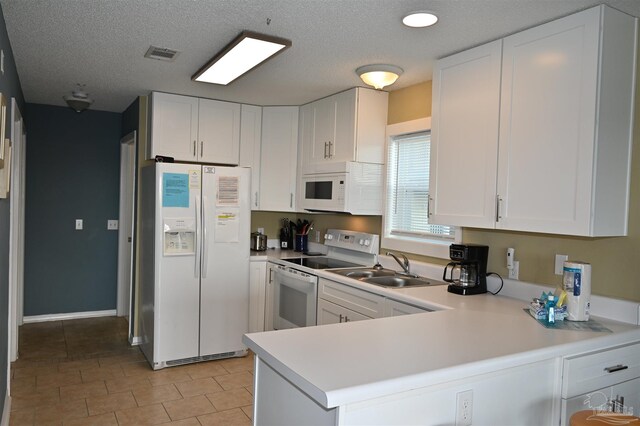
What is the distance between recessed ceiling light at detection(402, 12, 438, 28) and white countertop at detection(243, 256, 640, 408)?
144 centimetres

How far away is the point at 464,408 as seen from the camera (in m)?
1.62

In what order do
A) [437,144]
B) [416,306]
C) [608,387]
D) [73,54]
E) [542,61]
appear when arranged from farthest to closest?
1. [73,54]
2. [437,144]
3. [416,306]
4. [542,61]
5. [608,387]

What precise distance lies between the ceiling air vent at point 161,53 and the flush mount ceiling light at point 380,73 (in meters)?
1.25

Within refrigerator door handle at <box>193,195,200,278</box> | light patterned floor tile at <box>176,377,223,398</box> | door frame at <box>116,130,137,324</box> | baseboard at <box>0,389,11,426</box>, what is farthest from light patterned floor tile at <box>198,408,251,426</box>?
door frame at <box>116,130,137,324</box>

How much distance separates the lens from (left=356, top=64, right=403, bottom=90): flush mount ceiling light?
3.14m

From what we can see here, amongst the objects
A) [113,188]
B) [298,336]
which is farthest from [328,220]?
[298,336]

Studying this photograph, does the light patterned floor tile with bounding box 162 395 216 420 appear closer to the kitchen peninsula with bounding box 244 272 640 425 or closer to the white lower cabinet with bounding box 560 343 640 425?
the kitchen peninsula with bounding box 244 272 640 425

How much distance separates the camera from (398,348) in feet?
5.60

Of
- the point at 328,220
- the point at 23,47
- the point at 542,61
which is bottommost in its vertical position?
the point at 328,220

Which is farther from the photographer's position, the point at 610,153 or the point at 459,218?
the point at 459,218

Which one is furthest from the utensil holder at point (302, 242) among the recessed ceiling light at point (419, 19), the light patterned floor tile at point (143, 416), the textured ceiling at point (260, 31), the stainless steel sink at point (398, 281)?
the recessed ceiling light at point (419, 19)

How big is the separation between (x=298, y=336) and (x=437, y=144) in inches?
64.8

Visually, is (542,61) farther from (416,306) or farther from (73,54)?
(73,54)

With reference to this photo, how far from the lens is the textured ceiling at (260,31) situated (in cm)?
225
